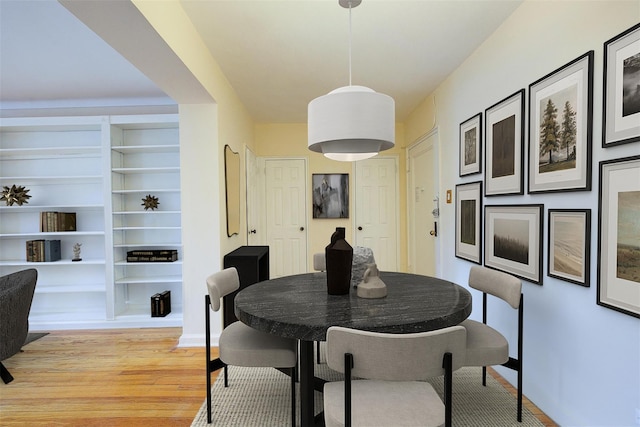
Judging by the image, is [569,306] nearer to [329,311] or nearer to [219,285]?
[329,311]

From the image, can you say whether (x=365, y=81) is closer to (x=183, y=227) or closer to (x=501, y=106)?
(x=501, y=106)

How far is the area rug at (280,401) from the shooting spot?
185cm

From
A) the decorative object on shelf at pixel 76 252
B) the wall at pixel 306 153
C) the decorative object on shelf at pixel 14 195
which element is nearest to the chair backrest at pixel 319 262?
the wall at pixel 306 153

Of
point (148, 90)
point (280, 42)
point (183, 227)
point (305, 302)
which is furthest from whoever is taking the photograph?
point (148, 90)

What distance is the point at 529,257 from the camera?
6.63 ft

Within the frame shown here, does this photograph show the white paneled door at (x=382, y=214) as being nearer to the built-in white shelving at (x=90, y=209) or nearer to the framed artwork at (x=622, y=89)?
the built-in white shelving at (x=90, y=209)

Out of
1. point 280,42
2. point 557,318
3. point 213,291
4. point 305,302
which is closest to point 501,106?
point 557,318

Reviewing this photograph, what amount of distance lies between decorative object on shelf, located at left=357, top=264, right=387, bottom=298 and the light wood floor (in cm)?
124

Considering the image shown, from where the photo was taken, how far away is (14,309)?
241 centimetres

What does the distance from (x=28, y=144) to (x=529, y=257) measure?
501 centimetres

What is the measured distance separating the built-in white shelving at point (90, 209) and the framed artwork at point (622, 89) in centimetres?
354

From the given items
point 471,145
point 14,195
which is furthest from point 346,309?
Answer: point 14,195

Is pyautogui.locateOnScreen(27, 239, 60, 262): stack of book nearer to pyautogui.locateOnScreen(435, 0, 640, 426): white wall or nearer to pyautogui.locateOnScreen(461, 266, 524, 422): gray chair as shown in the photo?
pyautogui.locateOnScreen(461, 266, 524, 422): gray chair

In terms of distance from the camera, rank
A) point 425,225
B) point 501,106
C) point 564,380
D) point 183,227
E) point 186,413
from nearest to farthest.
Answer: point 564,380 → point 186,413 → point 501,106 → point 183,227 → point 425,225
